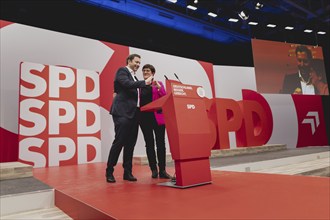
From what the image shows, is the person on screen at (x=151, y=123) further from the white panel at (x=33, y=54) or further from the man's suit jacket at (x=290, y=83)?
the man's suit jacket at (x=290, y=83)

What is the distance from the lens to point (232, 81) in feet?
26.1

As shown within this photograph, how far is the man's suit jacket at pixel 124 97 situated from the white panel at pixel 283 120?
703cm

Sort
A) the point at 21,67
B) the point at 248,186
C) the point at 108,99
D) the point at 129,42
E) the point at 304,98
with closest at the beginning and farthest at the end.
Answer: the point at 248,186 → the point at 21,67 → the point at 108,99 → the point at 129,42 → the point at 304,98

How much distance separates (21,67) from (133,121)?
119 inches

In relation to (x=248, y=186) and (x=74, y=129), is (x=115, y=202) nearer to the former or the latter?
(x=248, y=186)

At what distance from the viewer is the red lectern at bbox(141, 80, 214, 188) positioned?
191 cm

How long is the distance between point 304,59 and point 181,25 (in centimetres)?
439

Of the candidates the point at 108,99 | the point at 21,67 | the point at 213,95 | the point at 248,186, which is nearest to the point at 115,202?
the point at 248,186

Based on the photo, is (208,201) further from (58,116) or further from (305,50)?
(305,50)

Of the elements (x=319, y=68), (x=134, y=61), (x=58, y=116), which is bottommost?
(x=58, y=116)

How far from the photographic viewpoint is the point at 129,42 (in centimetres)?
684

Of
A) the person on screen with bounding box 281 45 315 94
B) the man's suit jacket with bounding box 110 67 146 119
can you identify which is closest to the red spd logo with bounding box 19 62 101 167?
the man's suit jacket with bounding box 110 67 146 119

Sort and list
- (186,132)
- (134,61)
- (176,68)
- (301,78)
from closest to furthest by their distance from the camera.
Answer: (186,132) < (134,61) < (176,68) < (301,78)

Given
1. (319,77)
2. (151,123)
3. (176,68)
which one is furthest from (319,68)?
(151,123)
